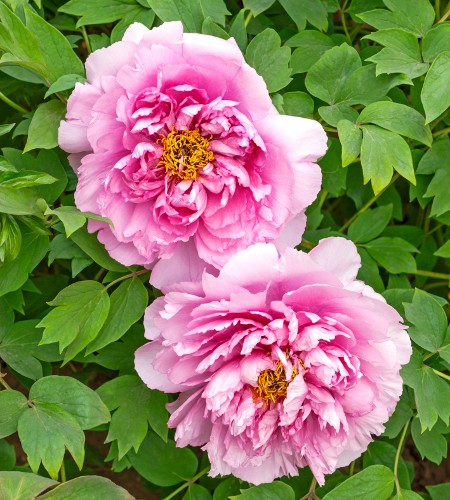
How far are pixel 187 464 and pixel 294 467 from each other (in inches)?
9.4

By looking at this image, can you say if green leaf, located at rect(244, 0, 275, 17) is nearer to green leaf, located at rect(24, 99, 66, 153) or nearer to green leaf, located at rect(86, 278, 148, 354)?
green leaf, located at rect(24, 99, 66, 153)

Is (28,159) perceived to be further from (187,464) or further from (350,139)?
(187,464)

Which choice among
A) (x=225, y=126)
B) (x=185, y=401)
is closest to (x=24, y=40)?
(x=225, y=126)

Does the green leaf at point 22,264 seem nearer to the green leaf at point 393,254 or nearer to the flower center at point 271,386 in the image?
the flower center at point 271,386

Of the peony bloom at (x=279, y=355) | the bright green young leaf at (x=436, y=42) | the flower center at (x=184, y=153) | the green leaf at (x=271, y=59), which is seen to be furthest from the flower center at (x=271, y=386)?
the bright green young leaf at (x=436, y=42)

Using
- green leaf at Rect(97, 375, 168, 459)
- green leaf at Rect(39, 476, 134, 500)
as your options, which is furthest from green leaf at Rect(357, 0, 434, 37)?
green leaf at Rect(39, 476, 134, 500)

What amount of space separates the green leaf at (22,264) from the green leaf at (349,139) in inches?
17.4

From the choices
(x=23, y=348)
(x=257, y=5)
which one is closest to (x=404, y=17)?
(x=257, y=5)

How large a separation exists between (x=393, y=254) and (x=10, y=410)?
0.65 metres

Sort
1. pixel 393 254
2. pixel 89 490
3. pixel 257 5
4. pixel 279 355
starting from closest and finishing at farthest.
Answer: pixel 279 355 < pixel 89 490 < pixel 257 5 < pixel 393 254

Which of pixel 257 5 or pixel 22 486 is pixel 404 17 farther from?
pixel 22 486

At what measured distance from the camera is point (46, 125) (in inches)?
41.8

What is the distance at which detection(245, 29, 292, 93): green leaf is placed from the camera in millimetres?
1084

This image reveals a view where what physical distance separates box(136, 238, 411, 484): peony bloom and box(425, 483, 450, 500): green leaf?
279 mm
